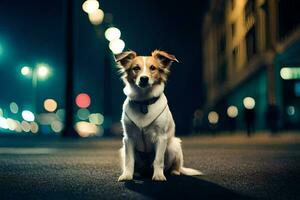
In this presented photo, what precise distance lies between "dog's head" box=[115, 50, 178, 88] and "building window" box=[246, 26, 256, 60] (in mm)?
39770

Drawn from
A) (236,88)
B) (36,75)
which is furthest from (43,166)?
(236,88)

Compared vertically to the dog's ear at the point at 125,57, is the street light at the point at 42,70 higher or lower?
higher

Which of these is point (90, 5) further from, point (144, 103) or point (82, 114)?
point (82, 114)

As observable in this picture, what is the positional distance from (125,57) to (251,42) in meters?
41.7

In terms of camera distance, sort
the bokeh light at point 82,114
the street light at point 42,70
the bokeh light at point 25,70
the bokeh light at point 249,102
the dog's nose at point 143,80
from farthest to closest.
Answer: the bokeh light at point 82,114, the bokeh light at point 25,70, the street light at point 42,70, the bokeh light at point 249,102, the dog's nose at point 143,80

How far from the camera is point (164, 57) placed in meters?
6.35

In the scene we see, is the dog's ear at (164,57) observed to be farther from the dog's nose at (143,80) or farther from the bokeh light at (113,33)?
the bokeh light at (113,33)

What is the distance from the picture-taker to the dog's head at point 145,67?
6.09 metres

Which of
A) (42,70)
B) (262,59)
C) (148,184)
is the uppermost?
(42,70)

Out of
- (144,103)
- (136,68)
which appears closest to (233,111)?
(144,103)

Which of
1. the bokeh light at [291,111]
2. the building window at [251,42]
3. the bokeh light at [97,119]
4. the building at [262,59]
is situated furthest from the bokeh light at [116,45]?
the bokeh light at [97,119]

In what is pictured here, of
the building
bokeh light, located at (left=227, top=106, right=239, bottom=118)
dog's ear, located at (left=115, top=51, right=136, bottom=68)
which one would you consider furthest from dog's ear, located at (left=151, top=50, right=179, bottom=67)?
bokeh light, located at (left=227, top=106, right=239, bottom=118)

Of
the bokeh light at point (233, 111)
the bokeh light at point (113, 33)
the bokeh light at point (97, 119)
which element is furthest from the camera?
the bokeh light at point (97, 119)

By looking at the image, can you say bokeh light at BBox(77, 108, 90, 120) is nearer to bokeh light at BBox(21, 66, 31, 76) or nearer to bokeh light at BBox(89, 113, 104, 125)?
bokeh light at BBox(89, 113, 104, 125)
